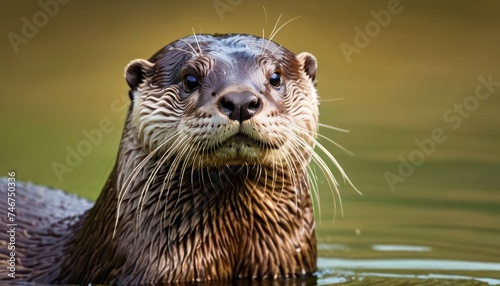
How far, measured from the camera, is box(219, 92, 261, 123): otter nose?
5.12m

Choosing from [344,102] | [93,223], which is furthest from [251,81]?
[344,102]

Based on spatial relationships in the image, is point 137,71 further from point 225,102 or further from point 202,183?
point 225,102

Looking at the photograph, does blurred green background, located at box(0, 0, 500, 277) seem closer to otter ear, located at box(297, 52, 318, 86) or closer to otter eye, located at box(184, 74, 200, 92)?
otter ear, located at box(297, 52, 318, 86)

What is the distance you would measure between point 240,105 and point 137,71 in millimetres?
776

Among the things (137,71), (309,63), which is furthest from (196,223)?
(309,63)

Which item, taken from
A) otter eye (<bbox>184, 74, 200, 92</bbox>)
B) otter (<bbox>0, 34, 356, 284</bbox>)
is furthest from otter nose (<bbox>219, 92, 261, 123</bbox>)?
otter eye (<bbox>184, 74, 200, 92</bbox>)

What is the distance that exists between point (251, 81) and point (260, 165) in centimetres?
34

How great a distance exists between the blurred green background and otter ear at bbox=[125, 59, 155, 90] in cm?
154

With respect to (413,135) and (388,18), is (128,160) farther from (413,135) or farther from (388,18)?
(388,18)

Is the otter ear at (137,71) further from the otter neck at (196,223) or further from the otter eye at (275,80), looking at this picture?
the otter eye at (275,80)

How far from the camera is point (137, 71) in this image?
575cm

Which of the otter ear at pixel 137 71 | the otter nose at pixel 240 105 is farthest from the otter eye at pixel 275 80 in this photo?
the otter ear at pixel 137 71

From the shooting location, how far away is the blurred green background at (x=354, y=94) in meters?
7.36

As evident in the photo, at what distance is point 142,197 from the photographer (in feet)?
18.5
